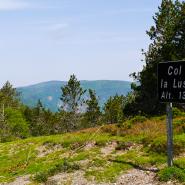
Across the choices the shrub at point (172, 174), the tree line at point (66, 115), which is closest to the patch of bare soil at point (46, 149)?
the shrub at point (172, 174)

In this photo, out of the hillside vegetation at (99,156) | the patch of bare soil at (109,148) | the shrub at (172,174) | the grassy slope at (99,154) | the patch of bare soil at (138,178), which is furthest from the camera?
the patch of bare soil at (109,148)

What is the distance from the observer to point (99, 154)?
24.0 m

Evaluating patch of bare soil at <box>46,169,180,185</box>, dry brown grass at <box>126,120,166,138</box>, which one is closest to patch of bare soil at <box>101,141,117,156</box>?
dry brown grass at <box>126,120,166,138</box>

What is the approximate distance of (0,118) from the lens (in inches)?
3885

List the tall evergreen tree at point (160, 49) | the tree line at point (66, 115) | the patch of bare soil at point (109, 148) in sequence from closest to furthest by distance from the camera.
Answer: the patch of bare soil at point (109, 148) < the tall evergreen tree at point (160, 49) < the tree line at point (66, 115)

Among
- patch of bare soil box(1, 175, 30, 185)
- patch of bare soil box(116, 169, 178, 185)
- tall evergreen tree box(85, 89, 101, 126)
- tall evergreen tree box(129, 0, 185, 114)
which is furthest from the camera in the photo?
tall evergreen tree box(85, 89, 101, 126)

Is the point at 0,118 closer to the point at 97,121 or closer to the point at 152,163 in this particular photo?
the point at 97,121

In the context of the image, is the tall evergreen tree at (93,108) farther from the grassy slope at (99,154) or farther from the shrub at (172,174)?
the shrub at (172,174)

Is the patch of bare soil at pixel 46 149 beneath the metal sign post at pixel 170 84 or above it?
beneath

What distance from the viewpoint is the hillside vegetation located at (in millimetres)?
19609

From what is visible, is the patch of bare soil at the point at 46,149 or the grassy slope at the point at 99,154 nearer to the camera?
the grassy slope at the point at 99,154

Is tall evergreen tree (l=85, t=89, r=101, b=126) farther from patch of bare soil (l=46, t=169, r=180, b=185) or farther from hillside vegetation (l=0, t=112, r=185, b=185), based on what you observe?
patch of bare soil (l=46, t=169, r=180, b=185)

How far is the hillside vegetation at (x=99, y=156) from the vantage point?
19.6m

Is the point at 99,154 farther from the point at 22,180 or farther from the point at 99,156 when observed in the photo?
the point at 22,180
